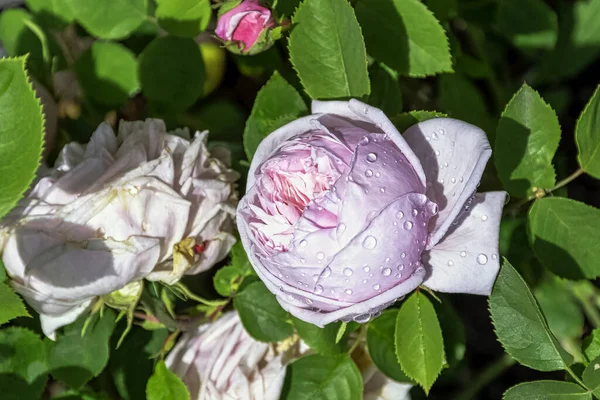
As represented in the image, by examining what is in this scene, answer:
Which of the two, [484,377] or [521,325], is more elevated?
[521,325]

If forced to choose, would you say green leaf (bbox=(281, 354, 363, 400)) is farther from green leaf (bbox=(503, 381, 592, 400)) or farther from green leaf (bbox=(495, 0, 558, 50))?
green leaf (bbox=(495, 0, 558, 50))

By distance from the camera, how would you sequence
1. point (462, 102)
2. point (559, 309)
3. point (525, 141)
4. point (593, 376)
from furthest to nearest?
point (559, 309) < point (462, 102) < point (525, 141) < point (593, 376)

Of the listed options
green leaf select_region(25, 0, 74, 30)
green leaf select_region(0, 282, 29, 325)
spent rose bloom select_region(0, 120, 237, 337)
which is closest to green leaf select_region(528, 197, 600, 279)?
spent rose bloom select_region(0, 120, 237, 337)

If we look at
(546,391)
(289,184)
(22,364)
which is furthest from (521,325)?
(22,364)

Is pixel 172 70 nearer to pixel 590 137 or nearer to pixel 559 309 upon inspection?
pixel 590 137

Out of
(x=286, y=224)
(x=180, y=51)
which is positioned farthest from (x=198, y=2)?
(x=286, y=224)

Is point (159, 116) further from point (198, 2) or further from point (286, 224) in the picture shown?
point (286, 224)
